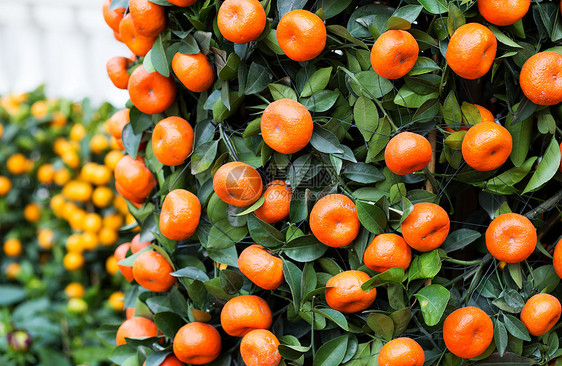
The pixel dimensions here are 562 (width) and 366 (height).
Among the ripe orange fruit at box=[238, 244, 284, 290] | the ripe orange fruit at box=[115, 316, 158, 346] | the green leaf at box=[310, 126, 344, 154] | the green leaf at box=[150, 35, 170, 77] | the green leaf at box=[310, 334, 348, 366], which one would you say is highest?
the green leaf at box=[150, 35, 170, 77]

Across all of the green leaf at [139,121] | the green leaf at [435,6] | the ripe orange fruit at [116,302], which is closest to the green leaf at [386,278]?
the green leaf at [435,6]

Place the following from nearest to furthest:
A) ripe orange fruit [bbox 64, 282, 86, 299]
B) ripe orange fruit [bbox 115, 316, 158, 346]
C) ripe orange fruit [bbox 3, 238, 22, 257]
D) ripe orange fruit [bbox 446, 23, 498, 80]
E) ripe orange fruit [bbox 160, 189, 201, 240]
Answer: ripe orange fruit [bbox 446, 23, 498, 80] < ripe orange fruit [bbox 160, 189, 201, 240] < ripe orange fruit [bbox 115, 316, 158, 346] < ripe orange fruit [bbox 64, 282, 86, 299] < ripe orange fruit [bbox 3, 238, 22, 257]

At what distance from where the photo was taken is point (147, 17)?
69 centimetres

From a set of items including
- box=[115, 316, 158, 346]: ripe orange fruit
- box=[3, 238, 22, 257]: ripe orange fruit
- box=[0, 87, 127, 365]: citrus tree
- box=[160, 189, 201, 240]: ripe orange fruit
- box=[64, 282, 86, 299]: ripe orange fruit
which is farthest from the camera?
box=[3, 238, 22, 257]: ripe orange fruit

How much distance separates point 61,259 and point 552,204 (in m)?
1.69

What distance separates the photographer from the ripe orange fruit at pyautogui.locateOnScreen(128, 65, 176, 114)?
2.40ft

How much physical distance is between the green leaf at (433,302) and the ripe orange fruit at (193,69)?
424 mm

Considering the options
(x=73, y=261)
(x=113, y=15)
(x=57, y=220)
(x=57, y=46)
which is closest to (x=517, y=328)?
(x=113, y=15)

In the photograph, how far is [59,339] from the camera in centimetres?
161

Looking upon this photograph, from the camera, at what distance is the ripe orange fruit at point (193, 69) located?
2.25 feet

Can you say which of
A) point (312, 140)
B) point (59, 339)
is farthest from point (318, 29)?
point (59, 339)

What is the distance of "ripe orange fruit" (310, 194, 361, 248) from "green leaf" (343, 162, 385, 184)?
0.04 meters

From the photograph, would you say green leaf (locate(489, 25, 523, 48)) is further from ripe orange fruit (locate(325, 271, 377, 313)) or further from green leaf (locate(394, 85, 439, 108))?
ripe orange fruit (locate(325, 271, 377, 313))

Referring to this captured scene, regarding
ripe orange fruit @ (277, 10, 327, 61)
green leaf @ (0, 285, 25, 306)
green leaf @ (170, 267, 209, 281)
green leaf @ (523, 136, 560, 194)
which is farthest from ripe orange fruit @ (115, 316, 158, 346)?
green leaf @ (0, 285, 25, 306)
